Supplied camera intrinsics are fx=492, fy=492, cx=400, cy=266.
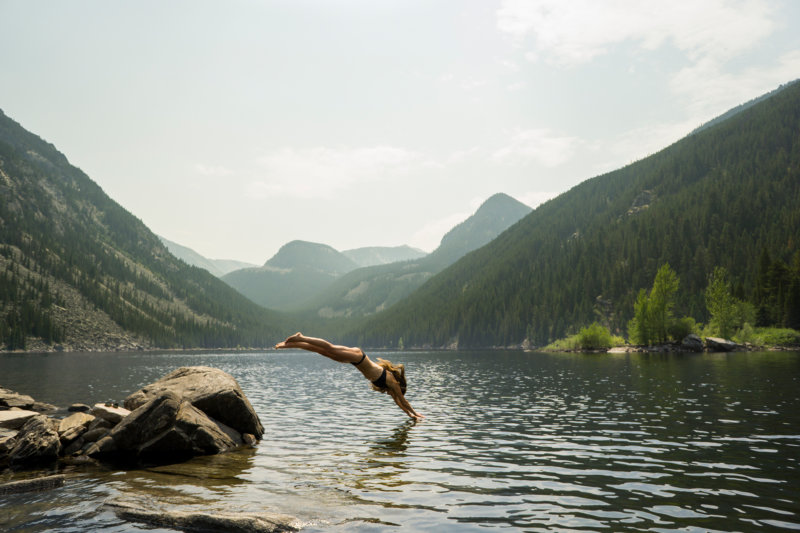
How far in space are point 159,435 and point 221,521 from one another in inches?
399

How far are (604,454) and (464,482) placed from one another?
6558 mm

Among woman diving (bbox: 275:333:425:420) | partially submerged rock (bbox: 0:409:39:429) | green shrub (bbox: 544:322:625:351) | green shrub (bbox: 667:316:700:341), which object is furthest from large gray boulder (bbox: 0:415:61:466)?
green shrub (bbox: 544:322:625:351)

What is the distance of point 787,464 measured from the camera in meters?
15.6

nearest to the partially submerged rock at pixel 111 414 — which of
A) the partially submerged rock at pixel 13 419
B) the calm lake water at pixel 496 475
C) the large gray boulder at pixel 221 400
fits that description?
the large gray boulder at pixel 221 400

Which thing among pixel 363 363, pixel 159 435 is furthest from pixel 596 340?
pixel 159 435

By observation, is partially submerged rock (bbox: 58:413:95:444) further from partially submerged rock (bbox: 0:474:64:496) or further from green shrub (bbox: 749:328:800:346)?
green shrub (bbox: 749:328:800:346)

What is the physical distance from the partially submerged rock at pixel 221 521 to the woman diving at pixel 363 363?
7374mm

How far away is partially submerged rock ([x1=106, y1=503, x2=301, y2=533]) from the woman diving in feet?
24.2

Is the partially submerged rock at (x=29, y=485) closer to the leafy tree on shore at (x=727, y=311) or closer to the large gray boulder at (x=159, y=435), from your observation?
the large gray boulder at (x=159, y=435)

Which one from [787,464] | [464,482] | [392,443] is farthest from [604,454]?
[392,443]

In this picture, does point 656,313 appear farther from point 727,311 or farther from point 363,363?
point 363,363

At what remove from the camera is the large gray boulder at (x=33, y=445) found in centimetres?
1847

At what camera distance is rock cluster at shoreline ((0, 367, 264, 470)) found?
19000mm

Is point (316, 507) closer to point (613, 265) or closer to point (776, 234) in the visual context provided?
point (776, 234)
